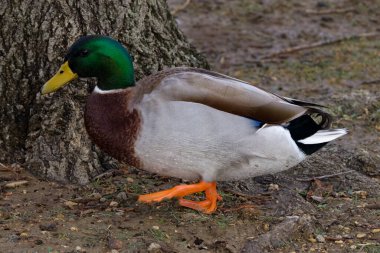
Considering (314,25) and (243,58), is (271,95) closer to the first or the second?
(243,58)

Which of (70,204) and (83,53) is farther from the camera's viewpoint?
(70,204)

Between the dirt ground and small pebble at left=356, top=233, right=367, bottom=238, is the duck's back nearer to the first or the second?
the dirt ground

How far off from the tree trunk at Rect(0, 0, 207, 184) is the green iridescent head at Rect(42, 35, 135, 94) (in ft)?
1.33

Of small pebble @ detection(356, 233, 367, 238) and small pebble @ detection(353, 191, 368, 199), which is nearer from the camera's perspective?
small pebble @ detection(356, 233, 367, 238)

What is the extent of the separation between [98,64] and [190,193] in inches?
32.5

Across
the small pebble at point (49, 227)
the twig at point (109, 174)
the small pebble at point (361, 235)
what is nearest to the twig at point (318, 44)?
the twig at point (109, 174)

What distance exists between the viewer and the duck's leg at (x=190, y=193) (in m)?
3.92

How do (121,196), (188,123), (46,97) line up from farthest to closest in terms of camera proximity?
(46,97), (121,196), (188,123)

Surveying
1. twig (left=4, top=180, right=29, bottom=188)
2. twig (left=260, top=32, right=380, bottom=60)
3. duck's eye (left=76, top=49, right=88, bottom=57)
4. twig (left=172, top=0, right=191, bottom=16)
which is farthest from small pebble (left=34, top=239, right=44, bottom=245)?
twig (left=172, top=0, right=191, bottom=16)

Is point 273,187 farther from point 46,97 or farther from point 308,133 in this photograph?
point 46,97

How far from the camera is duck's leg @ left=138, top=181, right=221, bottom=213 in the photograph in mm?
3924

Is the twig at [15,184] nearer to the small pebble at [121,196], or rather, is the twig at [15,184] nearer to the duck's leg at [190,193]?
the small pebble at [121,196]

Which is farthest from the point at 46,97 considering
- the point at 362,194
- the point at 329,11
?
the point at 329,11

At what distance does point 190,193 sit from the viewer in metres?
3.97
